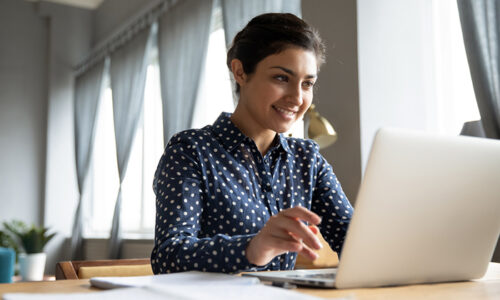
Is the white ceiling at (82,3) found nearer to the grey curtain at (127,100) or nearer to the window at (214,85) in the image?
the grey curtain at (127,100)

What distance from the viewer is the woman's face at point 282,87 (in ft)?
A: 4.66

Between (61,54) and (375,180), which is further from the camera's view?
(61,54)

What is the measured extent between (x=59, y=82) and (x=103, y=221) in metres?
1.71

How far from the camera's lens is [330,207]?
153 cm

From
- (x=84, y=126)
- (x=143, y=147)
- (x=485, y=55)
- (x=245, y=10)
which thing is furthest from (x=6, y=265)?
(x=84, y=126)

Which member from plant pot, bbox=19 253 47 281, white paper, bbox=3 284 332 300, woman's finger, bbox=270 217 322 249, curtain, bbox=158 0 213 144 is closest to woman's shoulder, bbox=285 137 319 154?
woman's finger, bbox=270 217 322 249

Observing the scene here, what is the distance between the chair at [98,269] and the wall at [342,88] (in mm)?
1398

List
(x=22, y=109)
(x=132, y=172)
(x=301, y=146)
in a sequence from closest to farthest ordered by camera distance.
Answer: (x=301, y=146) → (x=132, y=172) → (x=22, y=109)

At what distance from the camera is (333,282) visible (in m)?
0.88

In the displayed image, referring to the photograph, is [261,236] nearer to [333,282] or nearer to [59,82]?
[333,282]

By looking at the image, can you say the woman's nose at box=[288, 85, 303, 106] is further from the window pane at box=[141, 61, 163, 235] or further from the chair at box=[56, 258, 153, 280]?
the window pane at box=[141, 61, 163, 235]

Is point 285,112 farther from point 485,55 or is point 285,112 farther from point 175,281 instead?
point 485,55

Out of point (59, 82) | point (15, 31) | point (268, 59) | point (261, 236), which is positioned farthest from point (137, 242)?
point (261, 236)

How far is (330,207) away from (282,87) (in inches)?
13.5
